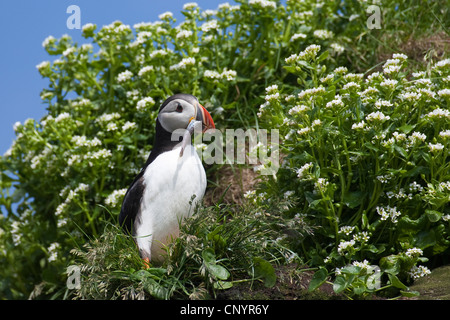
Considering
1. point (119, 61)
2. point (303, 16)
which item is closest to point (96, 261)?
point (119, 61)

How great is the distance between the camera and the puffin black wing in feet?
11.7

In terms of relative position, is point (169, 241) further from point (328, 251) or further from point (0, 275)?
point (0, 275)

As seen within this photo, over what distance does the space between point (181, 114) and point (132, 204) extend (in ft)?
2.21

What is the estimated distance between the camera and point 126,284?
3227mm

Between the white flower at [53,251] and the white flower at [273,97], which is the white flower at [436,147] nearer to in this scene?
the white flower at [273,97]

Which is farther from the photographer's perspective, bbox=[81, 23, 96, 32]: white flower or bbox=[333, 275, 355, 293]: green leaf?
bbox=[81, 23, 96, 32]: white flower

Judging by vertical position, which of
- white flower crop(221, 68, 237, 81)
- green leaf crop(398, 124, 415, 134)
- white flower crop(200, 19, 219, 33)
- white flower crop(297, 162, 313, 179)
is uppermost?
white flower crop(200, 19, 219, 33)

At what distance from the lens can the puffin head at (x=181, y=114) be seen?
141 inches

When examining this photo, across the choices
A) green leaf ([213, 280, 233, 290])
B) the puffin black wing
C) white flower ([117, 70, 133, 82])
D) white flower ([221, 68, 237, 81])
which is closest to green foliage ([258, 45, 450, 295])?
green leaf ([213, 280, 233, 290])

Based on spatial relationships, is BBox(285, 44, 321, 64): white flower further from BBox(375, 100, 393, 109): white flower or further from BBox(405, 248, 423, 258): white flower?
BBox(405, 248, 423, 258): white flower

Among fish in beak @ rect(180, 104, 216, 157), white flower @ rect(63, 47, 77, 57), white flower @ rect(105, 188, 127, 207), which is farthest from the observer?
white flower @ rect(63, 47, 77, 57)

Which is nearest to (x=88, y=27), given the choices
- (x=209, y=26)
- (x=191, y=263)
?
(x=209, y=26)

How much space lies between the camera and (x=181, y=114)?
358cm
